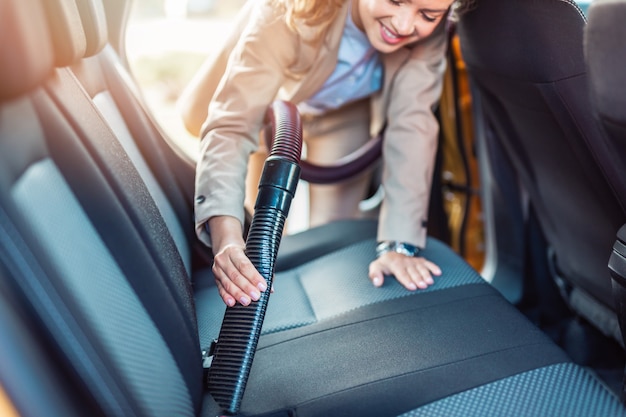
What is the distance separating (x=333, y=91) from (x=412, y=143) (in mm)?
247

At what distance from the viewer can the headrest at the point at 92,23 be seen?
936 millimetres

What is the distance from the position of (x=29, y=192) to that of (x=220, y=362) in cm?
38

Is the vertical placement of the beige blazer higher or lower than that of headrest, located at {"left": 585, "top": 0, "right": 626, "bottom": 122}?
lower

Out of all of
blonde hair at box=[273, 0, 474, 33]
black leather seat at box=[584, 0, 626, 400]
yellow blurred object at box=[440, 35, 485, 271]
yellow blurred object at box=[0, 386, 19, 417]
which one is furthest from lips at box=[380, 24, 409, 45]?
yellow blurred object at box=[0, 386, 19, 417]

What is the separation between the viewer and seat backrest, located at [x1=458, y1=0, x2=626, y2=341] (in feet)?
3.43

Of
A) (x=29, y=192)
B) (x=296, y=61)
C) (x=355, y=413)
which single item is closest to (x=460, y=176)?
(x=296, y=61)

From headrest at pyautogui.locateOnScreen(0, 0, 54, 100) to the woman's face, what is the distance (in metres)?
0.71

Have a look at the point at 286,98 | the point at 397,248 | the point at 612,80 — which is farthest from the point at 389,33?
the point at 612,80

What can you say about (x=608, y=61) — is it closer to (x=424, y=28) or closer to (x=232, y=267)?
(x=424, y=28)

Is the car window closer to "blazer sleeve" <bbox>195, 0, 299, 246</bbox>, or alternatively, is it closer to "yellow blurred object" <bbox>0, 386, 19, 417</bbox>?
"blazer sleeve" <bbox>195, 0, 299, 246</bbox>

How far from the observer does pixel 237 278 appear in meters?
1.00

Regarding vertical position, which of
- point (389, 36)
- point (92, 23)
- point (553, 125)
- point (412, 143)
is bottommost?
point (412, 143)

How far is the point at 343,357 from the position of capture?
1014mm

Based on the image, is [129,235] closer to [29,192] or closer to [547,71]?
[29,192]
